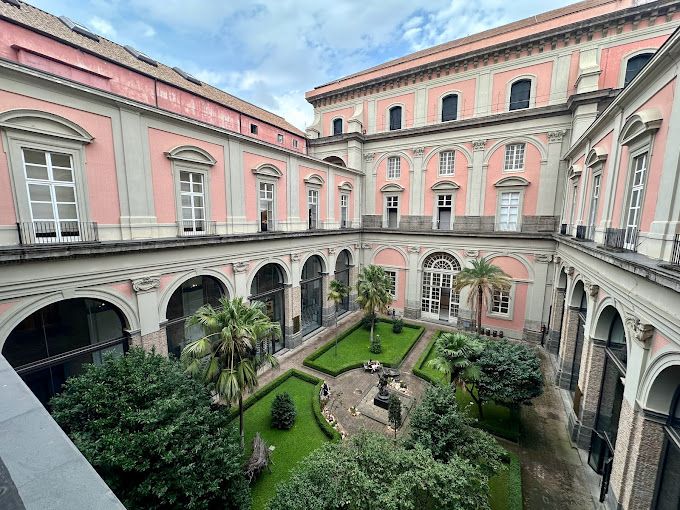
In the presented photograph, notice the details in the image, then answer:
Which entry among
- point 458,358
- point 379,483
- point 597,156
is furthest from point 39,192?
point 597,156

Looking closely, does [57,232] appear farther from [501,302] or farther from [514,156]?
[514,156]

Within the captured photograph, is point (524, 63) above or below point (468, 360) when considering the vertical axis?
above

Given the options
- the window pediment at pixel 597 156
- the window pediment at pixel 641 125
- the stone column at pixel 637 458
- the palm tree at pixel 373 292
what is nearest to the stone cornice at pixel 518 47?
the window pediment at pixel 597 156

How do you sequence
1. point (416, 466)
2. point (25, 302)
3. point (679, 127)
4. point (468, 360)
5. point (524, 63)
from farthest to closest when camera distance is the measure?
1. point (524, 63)
2. point (468, 360)
3. point (25, 302)
4. point (679, 127)
5. point (416, 466)

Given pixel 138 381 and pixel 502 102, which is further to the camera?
pixel 502 102

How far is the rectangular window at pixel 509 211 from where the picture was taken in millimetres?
20688

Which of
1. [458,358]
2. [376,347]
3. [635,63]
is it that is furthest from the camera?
[376,347]

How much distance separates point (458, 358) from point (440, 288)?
1272 cm

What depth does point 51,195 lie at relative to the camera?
954cm

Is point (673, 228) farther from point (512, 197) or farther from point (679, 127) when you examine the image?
point (512, 197)

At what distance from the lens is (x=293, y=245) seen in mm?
18750

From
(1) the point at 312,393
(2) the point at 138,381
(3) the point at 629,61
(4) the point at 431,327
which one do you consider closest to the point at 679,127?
(2) the point at 138,381

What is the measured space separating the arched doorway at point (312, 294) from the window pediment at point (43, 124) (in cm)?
1387

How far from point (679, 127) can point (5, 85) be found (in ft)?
55.1
